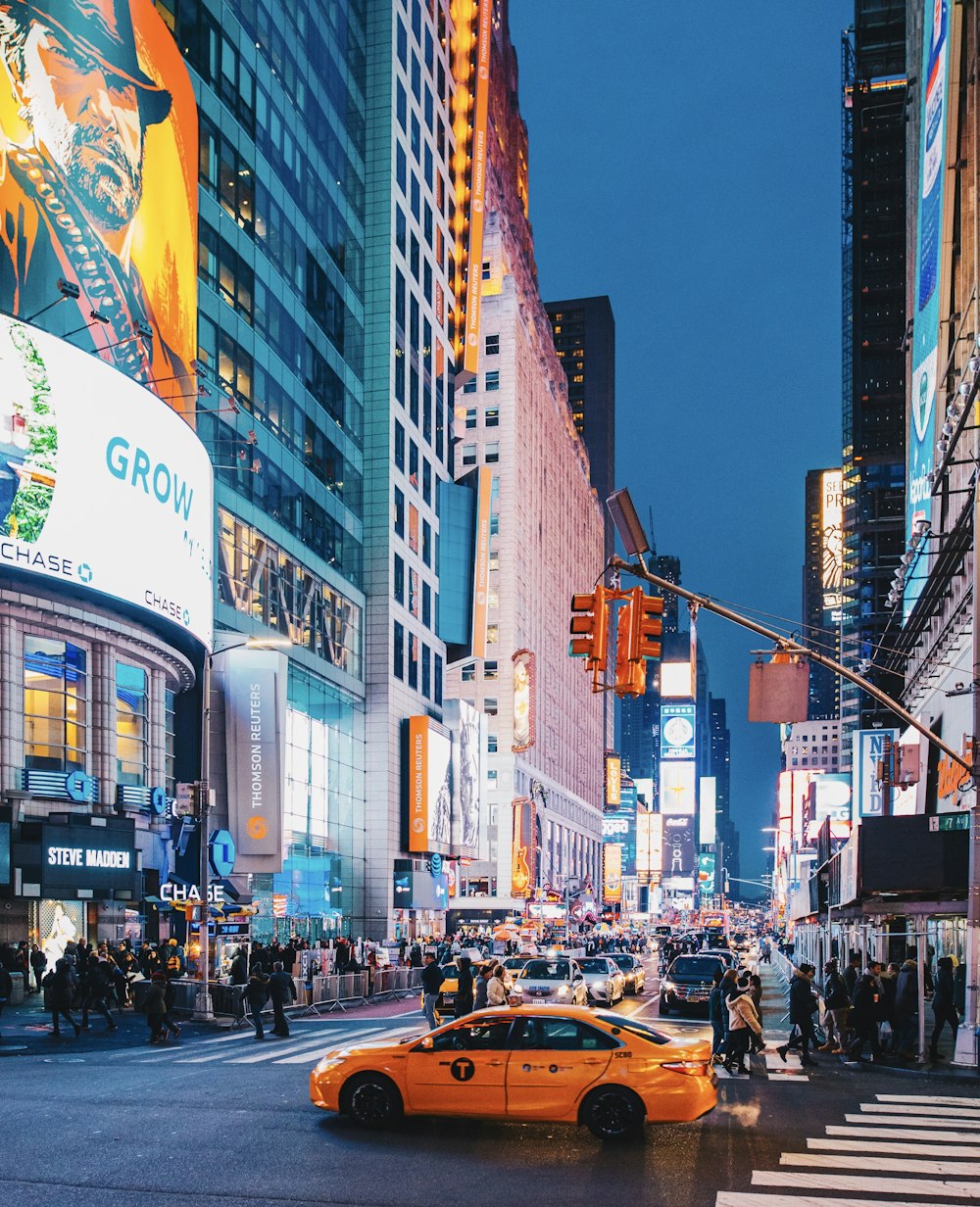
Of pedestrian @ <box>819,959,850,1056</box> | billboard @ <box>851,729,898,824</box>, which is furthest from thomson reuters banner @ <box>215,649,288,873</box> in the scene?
pedestrian @ <box>819,959,850,1056</box>

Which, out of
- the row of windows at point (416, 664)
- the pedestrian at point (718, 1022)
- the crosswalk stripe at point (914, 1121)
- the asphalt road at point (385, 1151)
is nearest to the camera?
the asphalt road at point (385, 1151)

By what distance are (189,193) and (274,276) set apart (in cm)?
1095

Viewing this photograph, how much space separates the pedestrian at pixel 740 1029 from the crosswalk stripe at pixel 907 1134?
451 centimetres

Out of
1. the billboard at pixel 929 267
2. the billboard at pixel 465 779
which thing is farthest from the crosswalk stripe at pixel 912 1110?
the billboard at pixel 465 779

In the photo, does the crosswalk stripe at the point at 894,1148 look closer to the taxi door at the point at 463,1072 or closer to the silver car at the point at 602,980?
the taxi door at the point at 463,1072

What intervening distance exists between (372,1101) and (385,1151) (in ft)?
4.59

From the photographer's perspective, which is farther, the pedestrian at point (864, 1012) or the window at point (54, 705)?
the window at point (54, 705)

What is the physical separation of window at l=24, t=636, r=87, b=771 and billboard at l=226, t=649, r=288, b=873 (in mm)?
11746

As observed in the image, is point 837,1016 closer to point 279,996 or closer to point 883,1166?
point 279,996

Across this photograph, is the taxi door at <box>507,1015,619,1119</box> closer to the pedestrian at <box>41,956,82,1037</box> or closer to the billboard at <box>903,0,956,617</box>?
the pedestrian at <box>41,956,82,1037</box>

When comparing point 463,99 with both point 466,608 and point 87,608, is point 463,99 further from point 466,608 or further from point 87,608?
point 87,608

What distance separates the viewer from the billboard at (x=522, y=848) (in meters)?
115

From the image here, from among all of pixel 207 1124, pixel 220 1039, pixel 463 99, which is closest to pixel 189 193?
pixel 220 1039

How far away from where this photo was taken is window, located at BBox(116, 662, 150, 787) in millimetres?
40438
